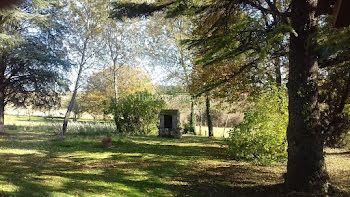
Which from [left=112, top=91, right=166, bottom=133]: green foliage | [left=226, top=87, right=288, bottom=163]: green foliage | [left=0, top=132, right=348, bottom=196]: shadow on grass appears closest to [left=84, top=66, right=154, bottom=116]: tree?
[left=112, top=91, right=166, bottom=133]: green foliage

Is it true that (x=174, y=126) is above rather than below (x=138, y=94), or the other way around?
below

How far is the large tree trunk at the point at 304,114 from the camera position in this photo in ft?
14.9

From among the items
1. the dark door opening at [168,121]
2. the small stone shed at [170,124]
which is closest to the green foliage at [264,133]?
the small stone shed at [170,124]

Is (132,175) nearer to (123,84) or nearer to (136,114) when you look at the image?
(136,114)

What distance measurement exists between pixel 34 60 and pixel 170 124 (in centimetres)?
854

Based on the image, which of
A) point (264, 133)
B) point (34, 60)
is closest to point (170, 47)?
point (34, 60)

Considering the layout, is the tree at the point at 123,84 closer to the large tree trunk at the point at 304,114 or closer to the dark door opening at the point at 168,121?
the dark door opening at the point at 168,121

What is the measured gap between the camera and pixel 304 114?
4.61 meters

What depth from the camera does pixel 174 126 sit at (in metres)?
16.2

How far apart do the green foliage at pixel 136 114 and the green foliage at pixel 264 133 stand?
394 inches

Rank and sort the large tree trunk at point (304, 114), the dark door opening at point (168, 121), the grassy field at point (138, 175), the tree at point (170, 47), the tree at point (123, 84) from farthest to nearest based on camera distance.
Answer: the tree at point (123, 84), the tree at point (170, 47), the dark door opening at point (168, 121), the grassy field at point (138, 175), the large tree trunk at point (304, 114)

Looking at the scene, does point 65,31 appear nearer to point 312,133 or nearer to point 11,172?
point 11,172

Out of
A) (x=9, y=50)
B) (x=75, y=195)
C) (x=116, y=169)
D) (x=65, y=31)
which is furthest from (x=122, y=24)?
(x=75, y=195)

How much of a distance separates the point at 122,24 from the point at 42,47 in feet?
25.3
